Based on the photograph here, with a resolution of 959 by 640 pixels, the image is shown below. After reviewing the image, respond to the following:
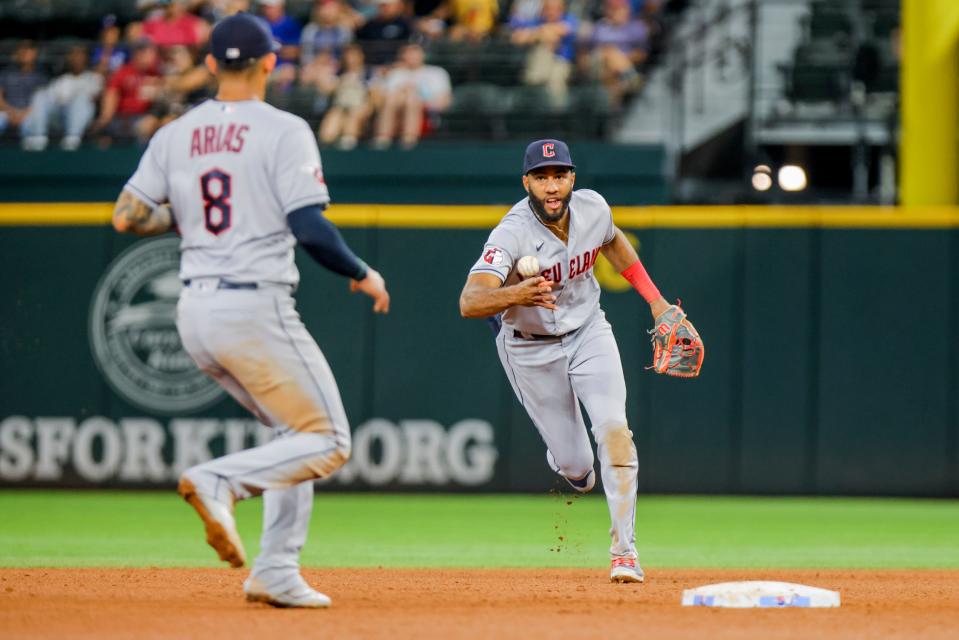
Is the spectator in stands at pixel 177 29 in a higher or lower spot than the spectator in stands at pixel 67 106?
higher

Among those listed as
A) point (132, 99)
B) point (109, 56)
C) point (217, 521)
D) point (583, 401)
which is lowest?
point (217, 521)

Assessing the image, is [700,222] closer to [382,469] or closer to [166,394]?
[382,469]

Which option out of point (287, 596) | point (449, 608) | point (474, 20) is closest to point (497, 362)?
point (474, 20)

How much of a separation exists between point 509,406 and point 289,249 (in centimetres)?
653

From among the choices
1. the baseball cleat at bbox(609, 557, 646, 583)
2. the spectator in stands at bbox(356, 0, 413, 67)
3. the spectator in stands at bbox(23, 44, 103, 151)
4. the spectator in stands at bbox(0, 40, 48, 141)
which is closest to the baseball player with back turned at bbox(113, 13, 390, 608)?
the baseball cleat at bbox(609, 557, 646, 583)

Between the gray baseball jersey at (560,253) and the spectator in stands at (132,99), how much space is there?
6.99m

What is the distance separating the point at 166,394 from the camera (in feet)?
37.9

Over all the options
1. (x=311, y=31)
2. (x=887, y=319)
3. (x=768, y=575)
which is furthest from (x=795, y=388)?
(x=311, y=31)

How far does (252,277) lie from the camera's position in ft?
16.2

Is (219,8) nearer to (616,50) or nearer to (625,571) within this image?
(616,50)

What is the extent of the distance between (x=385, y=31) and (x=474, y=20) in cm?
88

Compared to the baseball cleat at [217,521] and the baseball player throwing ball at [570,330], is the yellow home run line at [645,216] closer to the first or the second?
the baseball player throwing ball at [570,330]

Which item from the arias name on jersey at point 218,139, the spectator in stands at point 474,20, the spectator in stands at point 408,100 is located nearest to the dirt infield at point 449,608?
the arias name on jersey at point 218,139

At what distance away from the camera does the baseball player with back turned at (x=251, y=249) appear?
Result: 4.91 metres
